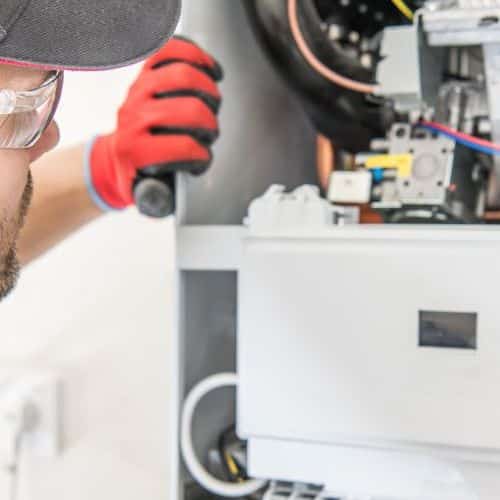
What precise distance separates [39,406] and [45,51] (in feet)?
3.27

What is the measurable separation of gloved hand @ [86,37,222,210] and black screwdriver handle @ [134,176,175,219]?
0.08ft

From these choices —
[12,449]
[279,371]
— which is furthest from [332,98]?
[12,449]

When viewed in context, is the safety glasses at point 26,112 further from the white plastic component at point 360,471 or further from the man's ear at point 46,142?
the white plastic component at point 360,471

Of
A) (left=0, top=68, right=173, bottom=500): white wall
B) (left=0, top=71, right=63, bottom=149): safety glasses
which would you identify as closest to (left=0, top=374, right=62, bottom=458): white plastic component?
(left=0, top=68, right=173, bottom=500): white wall

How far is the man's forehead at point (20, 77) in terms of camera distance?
0.57 meters

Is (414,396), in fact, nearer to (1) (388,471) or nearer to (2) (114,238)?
(1) (388,471)

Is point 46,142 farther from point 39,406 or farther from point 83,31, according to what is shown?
point 39,406

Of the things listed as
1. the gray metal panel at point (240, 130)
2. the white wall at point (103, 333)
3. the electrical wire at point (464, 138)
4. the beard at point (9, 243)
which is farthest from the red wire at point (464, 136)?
the white wall at point (103, 333)

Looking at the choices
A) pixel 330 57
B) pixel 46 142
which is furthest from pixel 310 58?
pixel 46 142

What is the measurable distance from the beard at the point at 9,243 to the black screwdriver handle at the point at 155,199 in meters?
0.12

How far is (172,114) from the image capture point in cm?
85

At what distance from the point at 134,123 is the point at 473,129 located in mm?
395

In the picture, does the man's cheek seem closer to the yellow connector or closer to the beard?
the beard

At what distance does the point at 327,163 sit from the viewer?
3.18ft
